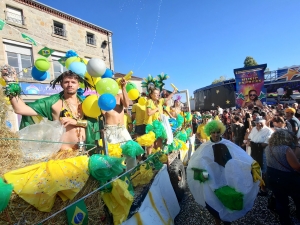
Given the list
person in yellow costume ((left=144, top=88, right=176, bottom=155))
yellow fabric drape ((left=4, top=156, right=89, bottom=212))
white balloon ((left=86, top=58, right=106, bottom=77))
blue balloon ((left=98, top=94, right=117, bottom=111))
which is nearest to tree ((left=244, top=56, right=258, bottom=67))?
person in yellow costume ((left=144, top=88, right=176, bottom=155))

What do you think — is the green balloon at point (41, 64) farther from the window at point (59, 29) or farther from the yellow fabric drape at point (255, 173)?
the window at point (59, 29)

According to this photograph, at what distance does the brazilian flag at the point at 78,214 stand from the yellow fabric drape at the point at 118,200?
186 millimetres

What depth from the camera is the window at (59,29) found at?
13059mm

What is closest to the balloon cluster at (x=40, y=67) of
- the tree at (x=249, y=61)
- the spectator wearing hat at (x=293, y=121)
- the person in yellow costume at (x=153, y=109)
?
the person in yellow costume at (x=153, y=109)

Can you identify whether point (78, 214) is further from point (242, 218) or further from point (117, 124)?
point (242, 218)

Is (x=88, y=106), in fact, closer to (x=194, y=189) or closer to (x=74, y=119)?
(x=74, y=119)

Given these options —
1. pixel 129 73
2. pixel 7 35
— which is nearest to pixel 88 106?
pixel 129 73

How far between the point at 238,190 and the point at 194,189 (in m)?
0.60

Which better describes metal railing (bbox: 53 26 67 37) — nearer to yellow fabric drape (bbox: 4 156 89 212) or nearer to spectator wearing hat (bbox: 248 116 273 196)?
spectator wearing hat (bbox: 248 116 273 196)

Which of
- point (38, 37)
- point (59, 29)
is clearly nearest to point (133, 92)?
point (38, 37)

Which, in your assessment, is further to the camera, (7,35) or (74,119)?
(7,35)

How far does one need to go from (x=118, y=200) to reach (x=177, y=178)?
6.59ft

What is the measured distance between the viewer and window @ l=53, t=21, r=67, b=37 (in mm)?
13059

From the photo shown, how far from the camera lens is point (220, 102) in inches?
570
